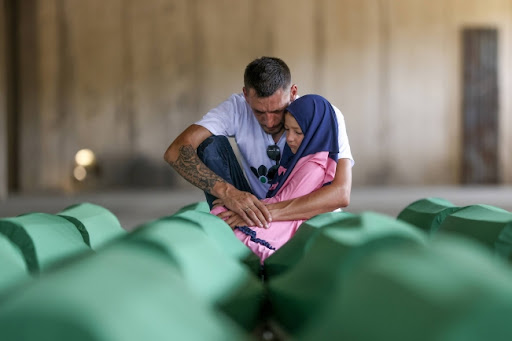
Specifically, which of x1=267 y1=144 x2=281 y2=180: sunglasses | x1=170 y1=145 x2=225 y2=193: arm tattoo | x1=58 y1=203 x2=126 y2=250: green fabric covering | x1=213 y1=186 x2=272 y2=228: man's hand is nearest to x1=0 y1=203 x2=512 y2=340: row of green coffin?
x1=58 y1=203 x2=126 y2=250: green fabric covering

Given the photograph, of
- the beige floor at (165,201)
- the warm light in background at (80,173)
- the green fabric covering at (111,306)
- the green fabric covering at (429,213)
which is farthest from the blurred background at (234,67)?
the green fabric covering at (111,306)

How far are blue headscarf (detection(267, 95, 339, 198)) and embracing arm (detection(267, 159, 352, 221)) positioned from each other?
9cm

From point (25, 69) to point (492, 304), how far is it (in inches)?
388

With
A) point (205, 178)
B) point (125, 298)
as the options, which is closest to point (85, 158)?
point (205, 178)

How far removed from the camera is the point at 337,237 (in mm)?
674

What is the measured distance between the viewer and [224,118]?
2834 mm

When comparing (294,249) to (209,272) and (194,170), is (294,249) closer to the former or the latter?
(209,272)

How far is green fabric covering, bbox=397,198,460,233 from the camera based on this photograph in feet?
3.89


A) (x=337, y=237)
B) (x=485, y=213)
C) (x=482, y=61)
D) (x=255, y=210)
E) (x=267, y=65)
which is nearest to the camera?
(x=337, y=237)

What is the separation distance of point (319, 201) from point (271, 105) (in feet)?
1.90

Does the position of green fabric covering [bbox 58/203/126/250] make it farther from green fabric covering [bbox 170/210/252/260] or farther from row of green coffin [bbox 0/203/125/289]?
green fabric covering [bbox 170/210/252/260]

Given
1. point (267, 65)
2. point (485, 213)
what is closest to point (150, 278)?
point (485, 213)

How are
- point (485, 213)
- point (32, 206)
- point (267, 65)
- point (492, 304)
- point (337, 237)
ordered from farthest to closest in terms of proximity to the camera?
1. point (32, 206)
2. point (267, 65)
3. point (485, 213)
4. point (337, 237)
5. point (492, 304)

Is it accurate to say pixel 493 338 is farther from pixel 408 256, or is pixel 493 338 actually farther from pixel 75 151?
pixel 75 151
